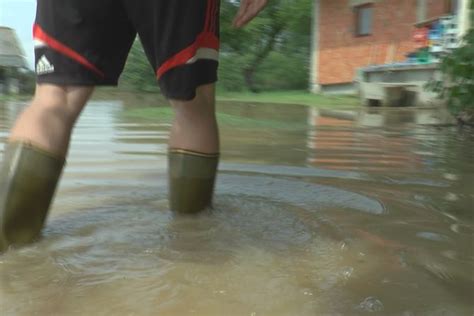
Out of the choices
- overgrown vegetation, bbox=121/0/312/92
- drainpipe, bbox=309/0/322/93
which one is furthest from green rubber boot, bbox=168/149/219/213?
overgrown vegetation, bbox=121/0/312/92

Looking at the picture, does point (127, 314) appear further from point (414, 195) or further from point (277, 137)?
point (277, 137)

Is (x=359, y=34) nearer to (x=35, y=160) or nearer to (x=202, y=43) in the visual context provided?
(x=202, y=43)

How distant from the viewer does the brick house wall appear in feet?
41.8

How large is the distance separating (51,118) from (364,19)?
13749mm

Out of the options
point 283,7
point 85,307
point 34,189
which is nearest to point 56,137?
point 34,189

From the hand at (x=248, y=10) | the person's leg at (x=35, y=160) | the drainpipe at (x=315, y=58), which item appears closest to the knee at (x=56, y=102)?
the person's leg at (x=35, y=160)

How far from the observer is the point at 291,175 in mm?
2691

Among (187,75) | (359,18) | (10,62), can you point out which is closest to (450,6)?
(359,18)

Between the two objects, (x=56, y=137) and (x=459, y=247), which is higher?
(x=56, y=137)

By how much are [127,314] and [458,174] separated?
2080 millimetres

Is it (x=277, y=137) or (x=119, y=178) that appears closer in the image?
(x=119, y=178)

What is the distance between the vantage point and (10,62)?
493 inches

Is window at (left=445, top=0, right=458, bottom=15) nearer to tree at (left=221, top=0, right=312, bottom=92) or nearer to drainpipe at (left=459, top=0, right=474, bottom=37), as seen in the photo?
drainpipe at (left=459, top=0, right=474, bottom=37)

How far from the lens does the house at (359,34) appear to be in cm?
1261
